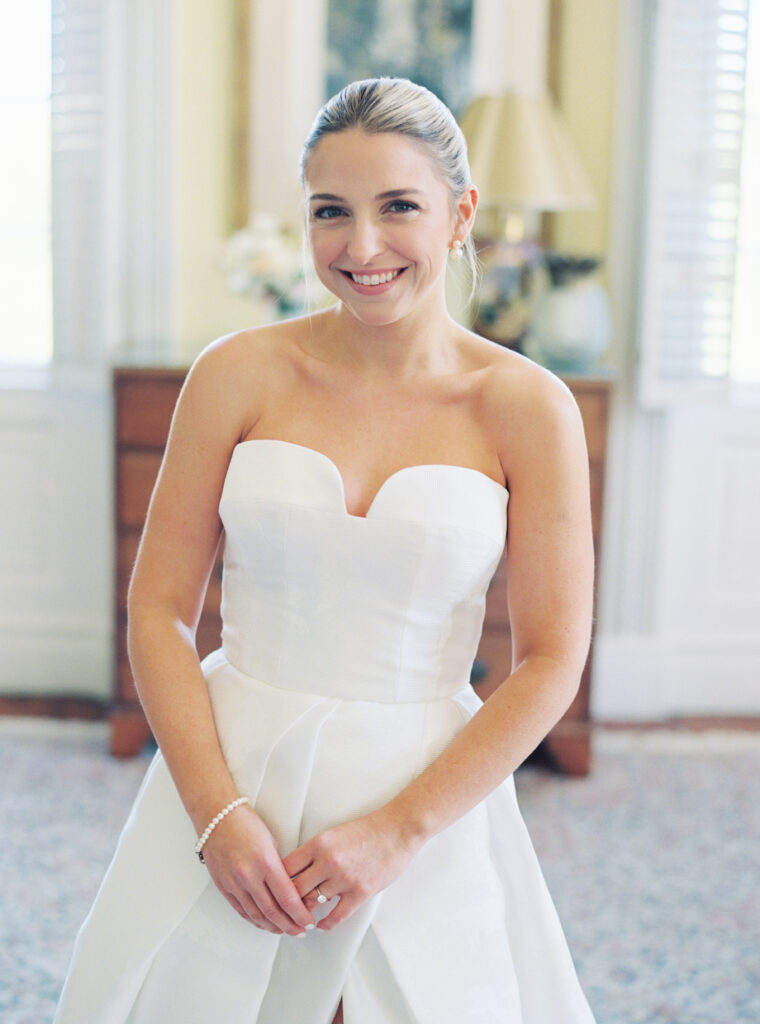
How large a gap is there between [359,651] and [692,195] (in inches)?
95.6

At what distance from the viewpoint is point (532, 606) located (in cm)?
128

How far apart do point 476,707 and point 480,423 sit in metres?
0.34

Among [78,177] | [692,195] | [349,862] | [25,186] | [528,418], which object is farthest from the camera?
[25,186]

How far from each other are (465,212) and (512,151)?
1.73 m

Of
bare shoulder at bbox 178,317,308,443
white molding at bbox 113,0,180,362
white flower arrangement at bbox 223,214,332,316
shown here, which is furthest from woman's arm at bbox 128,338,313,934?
white molding at bbox 113,0,180,362

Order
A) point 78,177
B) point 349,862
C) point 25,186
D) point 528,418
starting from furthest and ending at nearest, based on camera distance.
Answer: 1. point 25,186
2. point 78,177
3. point 528,418
4. point 349,862

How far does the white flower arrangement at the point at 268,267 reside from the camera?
3141 millimetres

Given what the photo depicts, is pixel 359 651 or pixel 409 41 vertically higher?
pixel 409 41

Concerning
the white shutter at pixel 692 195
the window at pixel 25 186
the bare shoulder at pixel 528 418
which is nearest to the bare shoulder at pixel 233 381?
the bare shoulder at pixel 528 418

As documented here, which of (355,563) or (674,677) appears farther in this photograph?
(674,677)

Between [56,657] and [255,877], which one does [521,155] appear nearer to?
[56,657]

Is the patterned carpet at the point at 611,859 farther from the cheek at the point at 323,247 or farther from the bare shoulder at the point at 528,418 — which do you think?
the cheek at the point at 323,247

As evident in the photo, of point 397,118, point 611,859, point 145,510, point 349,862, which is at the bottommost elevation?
point 611,859

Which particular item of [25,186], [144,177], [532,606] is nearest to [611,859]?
[532,606]
